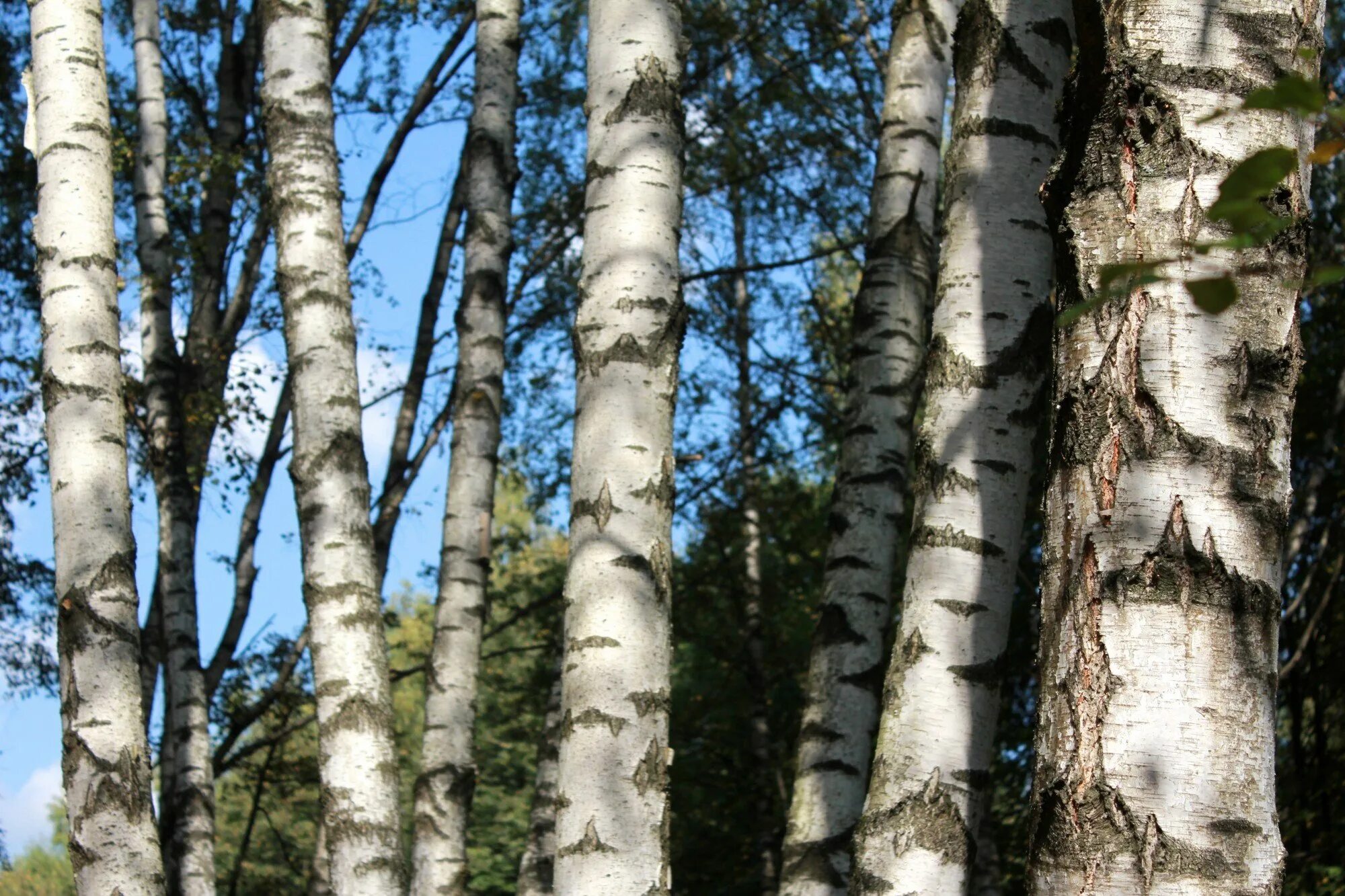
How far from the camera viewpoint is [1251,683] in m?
1.49

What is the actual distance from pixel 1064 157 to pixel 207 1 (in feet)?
45.2

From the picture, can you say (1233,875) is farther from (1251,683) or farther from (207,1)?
(207,1)

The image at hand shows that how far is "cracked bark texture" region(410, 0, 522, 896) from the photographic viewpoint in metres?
5.06

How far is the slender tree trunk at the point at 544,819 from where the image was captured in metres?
7.49

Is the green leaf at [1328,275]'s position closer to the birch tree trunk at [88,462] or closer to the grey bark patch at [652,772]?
the grey bark patch at [652,772]

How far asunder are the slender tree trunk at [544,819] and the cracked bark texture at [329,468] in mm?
3487

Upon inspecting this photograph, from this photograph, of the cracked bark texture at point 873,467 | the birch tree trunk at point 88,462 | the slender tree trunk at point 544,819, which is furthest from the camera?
the slender tree trunk at point 544,819

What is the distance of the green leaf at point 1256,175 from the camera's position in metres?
0.90

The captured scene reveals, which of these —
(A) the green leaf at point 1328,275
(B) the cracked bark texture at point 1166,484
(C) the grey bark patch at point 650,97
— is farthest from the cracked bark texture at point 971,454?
(A) the green leaf at point 1328,275

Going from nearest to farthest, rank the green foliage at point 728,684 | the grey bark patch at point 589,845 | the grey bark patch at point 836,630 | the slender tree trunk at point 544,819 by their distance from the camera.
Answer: the grey bark patch at point 589,845, the grey bark patch at point 836,630, the slender tree trunk at point 544,819, the green foliage at point 728,684

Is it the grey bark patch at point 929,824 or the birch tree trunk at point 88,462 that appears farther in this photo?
the birch tree trunk at point 88,462

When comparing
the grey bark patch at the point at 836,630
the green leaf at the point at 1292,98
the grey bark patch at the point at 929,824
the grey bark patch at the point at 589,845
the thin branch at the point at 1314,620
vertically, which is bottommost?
the grey bark patch at the point at 589,845

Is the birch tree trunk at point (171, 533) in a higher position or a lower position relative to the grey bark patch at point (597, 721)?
higher

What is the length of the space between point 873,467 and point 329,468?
69.6 inches
